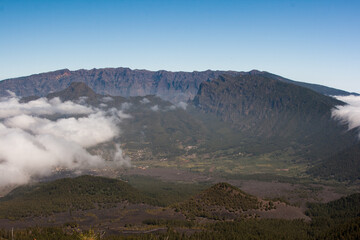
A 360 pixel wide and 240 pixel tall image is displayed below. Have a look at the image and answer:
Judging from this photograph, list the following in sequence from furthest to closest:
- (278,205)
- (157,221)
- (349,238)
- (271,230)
Result: (278,205) → (157,221) → (271,230) → (349,238)

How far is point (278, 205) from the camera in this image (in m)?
199

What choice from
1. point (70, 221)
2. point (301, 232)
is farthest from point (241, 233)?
point (70, 221)

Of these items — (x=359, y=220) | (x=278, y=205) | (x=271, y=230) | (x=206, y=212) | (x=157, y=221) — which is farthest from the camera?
(x=278, y=205)

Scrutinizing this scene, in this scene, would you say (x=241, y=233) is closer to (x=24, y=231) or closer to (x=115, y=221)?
(x=115, y=221)

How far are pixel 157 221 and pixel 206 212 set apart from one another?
26624 mm

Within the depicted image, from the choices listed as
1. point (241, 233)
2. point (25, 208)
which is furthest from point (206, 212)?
point (25, 208)

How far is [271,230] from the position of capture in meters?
160

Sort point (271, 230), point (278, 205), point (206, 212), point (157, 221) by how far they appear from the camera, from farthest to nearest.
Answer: point (278, 205) < point (206, 212) < point (157, 221) < point (271, 230)

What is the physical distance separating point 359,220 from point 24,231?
A: 137969 millimetres

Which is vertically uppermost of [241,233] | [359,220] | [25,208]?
[359,220]

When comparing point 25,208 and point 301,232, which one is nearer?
point 301,232

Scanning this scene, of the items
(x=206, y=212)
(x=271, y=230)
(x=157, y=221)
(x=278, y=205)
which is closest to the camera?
(x=271, y=230)

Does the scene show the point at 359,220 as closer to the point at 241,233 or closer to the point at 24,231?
the point at 241,233

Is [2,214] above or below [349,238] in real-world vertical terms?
below
